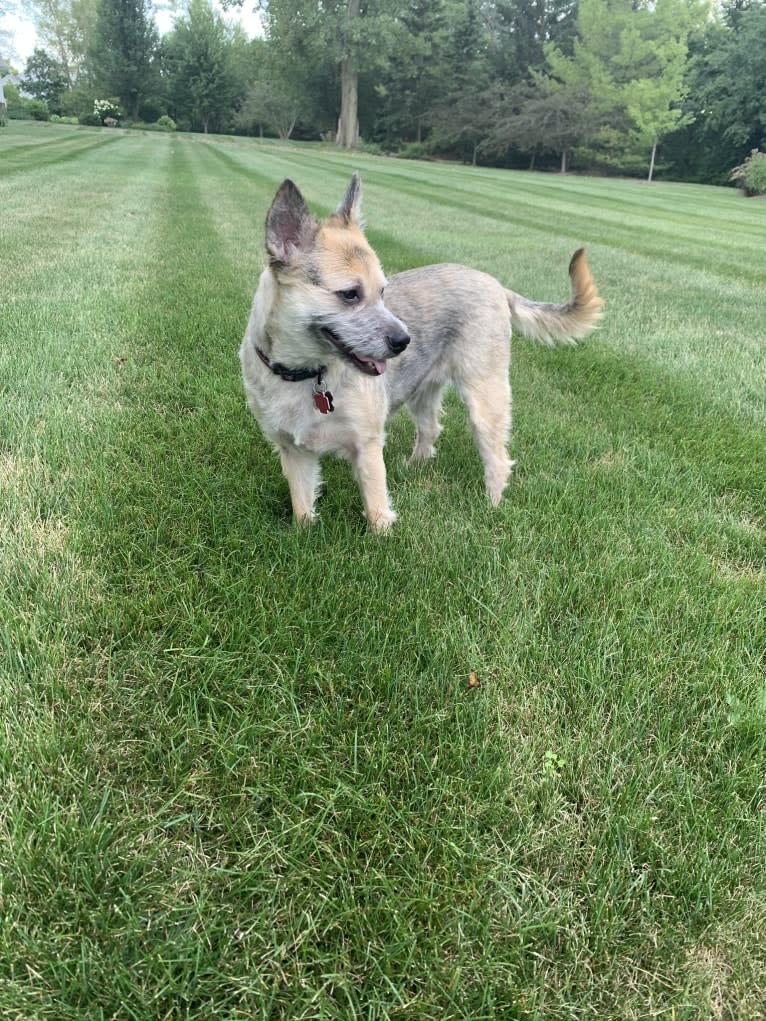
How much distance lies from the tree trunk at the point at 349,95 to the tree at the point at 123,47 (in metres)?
24.2

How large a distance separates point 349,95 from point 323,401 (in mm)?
50064

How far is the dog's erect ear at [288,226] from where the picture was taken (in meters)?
2.50

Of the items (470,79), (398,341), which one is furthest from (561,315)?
(470,79)

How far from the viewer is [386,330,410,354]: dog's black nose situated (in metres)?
2.63

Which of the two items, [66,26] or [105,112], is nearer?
[105,112]

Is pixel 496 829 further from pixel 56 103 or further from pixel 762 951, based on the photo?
pixel 56 103

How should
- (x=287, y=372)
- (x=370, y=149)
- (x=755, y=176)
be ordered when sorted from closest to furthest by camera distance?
(x=287, y=372)
(x=755, y=176)
(x=370, y=149)

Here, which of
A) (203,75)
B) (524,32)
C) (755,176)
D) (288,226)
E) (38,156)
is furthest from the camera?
(203,75)

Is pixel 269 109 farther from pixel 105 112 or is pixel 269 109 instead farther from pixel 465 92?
pixel 465 92

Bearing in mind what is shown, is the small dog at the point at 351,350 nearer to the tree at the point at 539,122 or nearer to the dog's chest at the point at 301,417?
the dog's chest at the point at 301,417

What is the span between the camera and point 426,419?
392 centimetres

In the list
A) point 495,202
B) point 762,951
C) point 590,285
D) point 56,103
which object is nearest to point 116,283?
point 590,285

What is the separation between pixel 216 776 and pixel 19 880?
479 mm

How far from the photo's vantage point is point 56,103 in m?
59.5
